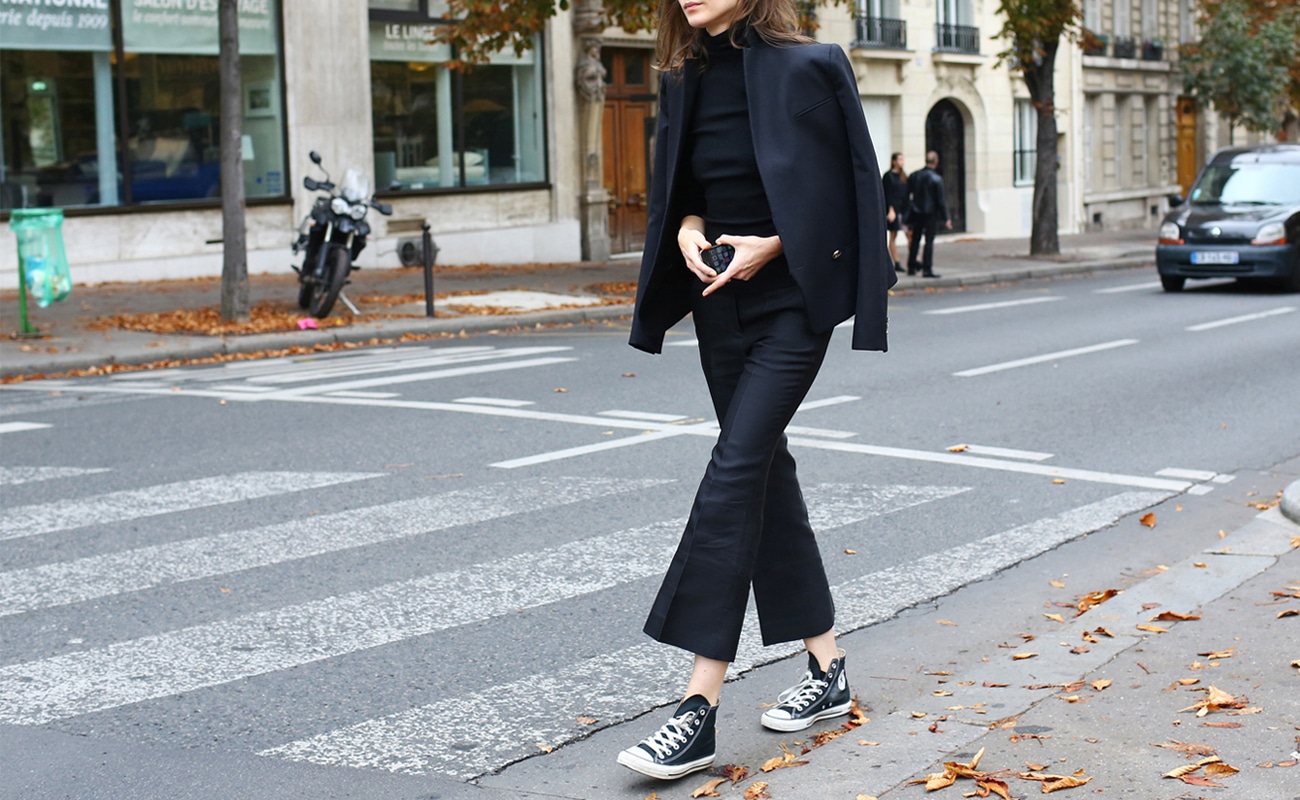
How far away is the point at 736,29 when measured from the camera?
3828mm

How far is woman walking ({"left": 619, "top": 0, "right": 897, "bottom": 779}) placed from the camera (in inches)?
149

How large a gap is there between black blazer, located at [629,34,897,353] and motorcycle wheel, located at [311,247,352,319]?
41.0 ft

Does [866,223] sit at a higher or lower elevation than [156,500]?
higher

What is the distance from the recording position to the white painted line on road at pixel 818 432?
9094 millimetres

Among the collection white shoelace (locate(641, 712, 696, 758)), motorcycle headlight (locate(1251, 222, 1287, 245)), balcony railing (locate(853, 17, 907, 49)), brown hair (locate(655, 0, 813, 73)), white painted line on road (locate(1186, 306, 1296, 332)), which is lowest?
white shoelace (locate(641, 712, 696, 758))

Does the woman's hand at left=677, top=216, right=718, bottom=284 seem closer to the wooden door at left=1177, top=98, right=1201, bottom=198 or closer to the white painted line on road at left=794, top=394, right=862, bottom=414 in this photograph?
the white painted line on road at left=794, top=394, right=862, bottom=414

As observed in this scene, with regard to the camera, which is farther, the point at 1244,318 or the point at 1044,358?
the point at 1244,318

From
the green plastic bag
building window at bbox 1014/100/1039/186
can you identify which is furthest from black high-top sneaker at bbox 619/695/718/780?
building window at bbox 1014/100/1039/186

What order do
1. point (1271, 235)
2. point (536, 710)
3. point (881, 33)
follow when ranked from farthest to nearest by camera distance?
1. point (881, 33)
2. point (1271, 235)
3. point (536, 710)

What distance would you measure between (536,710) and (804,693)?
0.77 meters

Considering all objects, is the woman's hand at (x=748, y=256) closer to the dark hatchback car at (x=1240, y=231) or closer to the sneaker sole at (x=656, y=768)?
the sneaker sole at (x=656, y=768)

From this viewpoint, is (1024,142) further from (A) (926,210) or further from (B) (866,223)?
(B) (866,223)

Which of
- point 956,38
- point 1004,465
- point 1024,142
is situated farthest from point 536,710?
point 1024,142

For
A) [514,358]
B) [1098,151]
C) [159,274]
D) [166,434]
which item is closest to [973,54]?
[1098,151]
